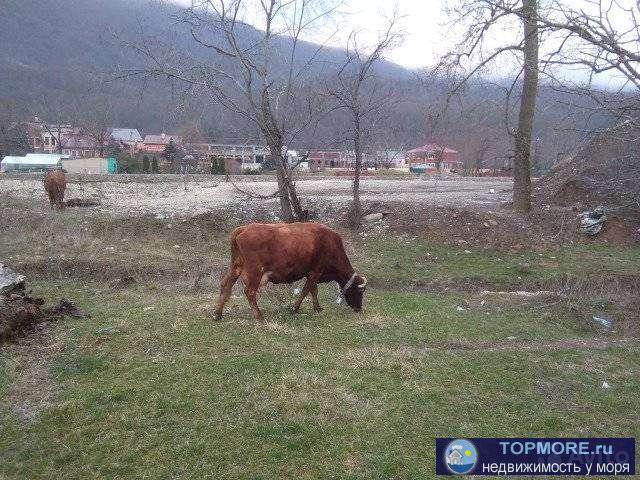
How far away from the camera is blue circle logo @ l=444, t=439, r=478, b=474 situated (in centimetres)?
503

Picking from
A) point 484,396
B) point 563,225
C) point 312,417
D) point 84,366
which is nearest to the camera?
point 312,417

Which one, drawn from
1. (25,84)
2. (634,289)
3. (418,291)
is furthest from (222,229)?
(25,84)

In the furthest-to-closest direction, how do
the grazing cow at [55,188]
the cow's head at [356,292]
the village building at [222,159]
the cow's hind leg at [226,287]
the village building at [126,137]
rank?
the village building at [126,137]
the village building at [222,159]
the grazing cow at [55,188]
the cow's head at [356,292]
the cow's hind leg at [226,287]

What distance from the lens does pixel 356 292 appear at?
10.3 metres

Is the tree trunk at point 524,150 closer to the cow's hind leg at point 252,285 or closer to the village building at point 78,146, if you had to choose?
the cow's hind leg at point 252,285

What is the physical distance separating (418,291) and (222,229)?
783cm

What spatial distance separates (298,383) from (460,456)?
2156mm

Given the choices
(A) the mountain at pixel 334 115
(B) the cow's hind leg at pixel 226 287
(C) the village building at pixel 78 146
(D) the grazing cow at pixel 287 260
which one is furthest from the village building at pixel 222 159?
(B) the cow's hind leg at pixel 226 287

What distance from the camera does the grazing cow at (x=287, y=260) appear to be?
914 centimetres

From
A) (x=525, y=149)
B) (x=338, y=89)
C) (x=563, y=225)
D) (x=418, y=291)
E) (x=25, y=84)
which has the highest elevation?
(x=25, y=84)

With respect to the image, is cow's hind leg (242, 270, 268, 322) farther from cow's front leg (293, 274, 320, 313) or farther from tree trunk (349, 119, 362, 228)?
tree trunk (349, 119, 362, 228)

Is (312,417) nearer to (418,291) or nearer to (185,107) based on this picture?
(418,291)

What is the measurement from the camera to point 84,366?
279 inches

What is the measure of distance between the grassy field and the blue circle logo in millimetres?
185
